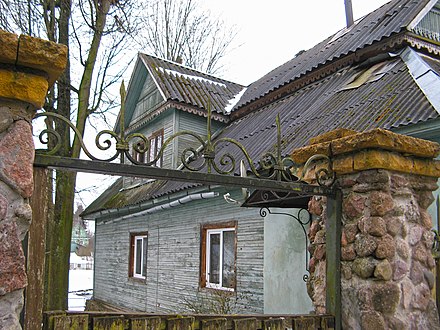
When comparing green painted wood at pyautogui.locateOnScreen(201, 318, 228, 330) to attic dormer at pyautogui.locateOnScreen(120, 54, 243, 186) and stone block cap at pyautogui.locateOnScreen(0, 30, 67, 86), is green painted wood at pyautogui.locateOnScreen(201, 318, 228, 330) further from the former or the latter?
attic dormer at pyautogui.locateOnScreen(120, 54, 243, 186)

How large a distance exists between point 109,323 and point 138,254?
956cm

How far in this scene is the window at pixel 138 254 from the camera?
1086 centimetres

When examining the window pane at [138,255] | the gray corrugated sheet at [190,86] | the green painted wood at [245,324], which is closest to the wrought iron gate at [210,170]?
the green painted wood at [245,324]

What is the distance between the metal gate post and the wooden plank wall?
0.07m

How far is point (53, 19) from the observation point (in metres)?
8.13

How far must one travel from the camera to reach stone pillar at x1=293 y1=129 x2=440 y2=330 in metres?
2.36

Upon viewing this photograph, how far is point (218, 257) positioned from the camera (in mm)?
7977

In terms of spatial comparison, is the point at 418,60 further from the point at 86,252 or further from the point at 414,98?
the point at 86,252

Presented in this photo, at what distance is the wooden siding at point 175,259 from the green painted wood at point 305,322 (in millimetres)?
4321

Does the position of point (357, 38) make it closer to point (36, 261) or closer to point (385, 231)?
point (385, 231)

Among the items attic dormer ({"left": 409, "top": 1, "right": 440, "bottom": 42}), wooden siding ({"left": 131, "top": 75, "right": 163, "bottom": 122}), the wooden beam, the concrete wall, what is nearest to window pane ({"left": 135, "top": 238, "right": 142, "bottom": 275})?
wooden siding ({"left": 131, "top": 75, "right": 163, "bottom": 122})

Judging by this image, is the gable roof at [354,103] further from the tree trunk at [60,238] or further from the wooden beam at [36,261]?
the wooden beam at [36,261]

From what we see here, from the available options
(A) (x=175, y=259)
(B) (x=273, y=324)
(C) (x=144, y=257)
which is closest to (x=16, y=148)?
(B) (x=273, y=324)

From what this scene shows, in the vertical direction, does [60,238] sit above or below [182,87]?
below
